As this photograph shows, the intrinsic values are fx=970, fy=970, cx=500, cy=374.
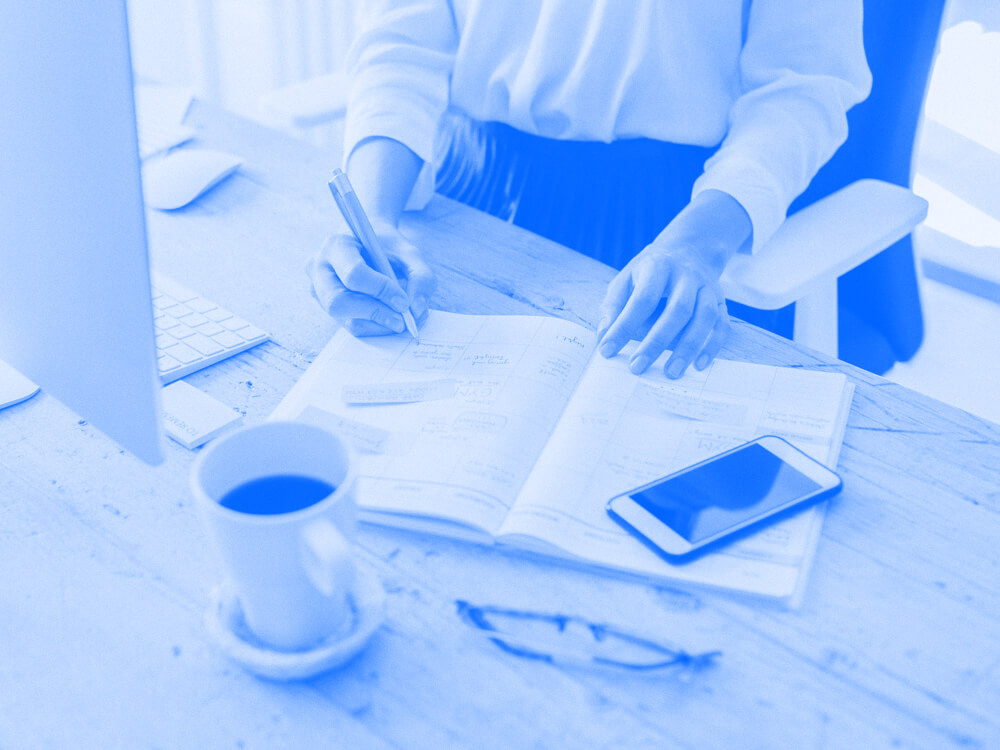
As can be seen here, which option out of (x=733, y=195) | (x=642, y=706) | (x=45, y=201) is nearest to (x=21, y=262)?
(x=45, y=201)

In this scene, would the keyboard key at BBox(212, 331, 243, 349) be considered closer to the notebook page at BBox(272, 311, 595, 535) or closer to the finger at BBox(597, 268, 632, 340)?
the notebook page at BBox(272, 311, 595, 535)

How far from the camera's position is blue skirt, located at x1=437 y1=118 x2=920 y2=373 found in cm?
114

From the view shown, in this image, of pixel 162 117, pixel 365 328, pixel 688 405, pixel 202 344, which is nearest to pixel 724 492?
pixel 688 405

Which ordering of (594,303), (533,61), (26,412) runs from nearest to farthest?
1. (26,412)
2. (594,303)
3. (533,61)

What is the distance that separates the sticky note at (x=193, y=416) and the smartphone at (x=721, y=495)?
0.30 metres

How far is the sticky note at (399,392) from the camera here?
29.3 inches

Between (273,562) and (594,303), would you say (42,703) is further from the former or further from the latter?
(594,303)

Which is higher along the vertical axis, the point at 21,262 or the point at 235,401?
the point at 21,262

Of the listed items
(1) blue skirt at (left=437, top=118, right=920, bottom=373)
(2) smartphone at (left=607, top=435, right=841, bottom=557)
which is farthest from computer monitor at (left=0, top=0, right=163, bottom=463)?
(1) blue skirt at (left=437, top=118, right=920, bottom=373)

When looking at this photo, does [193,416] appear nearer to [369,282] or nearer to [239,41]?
[369,282]

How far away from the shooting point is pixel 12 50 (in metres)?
0.51

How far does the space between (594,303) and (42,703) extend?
56 centimetres

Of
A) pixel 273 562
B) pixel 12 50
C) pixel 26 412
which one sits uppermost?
pixel 12 50

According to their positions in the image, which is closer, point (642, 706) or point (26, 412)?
point (642, 706)
